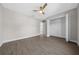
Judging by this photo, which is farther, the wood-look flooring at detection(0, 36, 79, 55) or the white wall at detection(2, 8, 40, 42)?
the white wall at detection(2, 8, 40, 42)

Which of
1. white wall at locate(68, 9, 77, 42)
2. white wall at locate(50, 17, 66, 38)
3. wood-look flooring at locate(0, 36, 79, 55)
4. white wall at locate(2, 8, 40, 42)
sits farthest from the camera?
white wall at locate(50, 17, 66, 38)

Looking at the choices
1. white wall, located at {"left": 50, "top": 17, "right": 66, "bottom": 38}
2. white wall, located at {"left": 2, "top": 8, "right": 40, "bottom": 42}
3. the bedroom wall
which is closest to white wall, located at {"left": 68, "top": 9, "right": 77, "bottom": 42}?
the bedroom wall

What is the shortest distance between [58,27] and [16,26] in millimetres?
3787

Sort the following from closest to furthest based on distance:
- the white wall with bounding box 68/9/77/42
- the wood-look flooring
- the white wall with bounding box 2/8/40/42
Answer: the wood-look flooring → the white wall with bounding box 68/9/77/42 → the white wall with bounding box 2/8/40/42

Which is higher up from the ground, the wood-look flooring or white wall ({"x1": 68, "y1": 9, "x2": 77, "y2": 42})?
white wall ({"x1": 68, "y1": 9, "x2": 77, "y2": 42})

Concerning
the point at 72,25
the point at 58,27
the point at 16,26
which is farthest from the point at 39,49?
the point at 58,27

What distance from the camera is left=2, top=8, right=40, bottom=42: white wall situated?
4.01 meters

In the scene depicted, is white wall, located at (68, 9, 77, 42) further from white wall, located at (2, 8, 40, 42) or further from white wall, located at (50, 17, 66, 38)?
white wall, located at (2, 8, 40, 42)

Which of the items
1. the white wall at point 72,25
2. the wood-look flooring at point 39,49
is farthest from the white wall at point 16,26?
the white wall at point 72,25

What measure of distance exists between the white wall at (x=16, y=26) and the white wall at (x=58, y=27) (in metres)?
1.93

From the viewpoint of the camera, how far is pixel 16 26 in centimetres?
476

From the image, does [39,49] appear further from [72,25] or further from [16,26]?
[16,26]

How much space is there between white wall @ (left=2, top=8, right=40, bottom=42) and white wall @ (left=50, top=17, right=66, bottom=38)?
6.33 feet

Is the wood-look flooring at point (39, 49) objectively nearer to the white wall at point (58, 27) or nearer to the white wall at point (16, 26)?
the white wall at point (16, 26)
